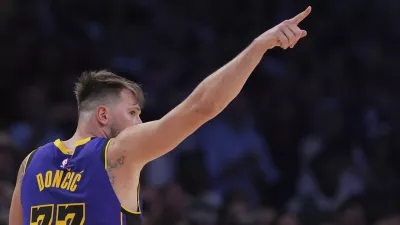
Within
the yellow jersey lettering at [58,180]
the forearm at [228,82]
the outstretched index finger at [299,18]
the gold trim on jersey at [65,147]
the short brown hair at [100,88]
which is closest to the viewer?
the forearm at [228,82]

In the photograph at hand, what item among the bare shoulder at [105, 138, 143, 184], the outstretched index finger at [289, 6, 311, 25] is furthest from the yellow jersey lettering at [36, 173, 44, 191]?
the outstretched index finger at [289, 6, 311, 25]

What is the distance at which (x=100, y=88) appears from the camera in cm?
440

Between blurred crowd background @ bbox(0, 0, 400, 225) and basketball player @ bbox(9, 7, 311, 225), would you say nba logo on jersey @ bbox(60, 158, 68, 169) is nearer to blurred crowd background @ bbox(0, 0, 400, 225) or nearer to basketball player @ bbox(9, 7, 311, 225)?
basketball player @ bbox(9, 7, 311, 225)

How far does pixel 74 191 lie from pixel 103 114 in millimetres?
426

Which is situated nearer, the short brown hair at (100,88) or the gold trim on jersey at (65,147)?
the gold trim on jersey at (65,147)

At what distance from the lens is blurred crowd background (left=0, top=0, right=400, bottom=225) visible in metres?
8.88

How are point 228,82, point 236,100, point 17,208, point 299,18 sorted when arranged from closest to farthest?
point 228,82 → point 299,18 → point 17,208 → point 236,100

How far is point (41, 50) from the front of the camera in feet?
30.9

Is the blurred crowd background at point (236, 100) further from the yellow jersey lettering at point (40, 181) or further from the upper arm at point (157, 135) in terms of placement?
the upper arm at point (157, 135)

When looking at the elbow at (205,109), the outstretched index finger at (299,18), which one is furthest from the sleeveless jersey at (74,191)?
the outstretched index finger at (299,18)

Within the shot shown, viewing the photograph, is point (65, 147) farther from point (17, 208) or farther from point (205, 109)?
point (205, 109)

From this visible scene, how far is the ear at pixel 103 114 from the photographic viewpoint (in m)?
4.34

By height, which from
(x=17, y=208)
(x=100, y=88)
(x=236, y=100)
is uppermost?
(x=236, y=100)

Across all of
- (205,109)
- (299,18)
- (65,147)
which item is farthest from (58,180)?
(299,18)
